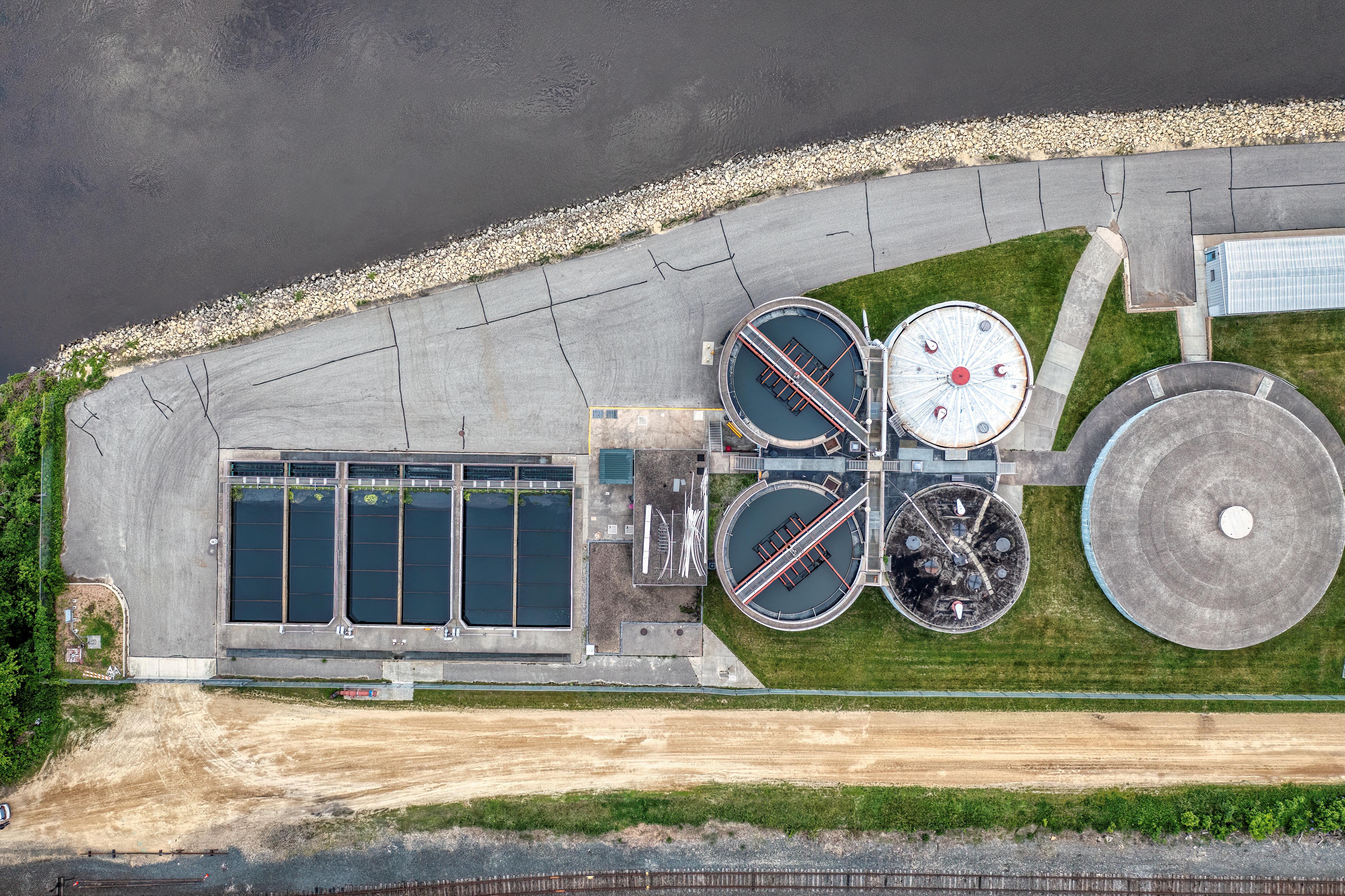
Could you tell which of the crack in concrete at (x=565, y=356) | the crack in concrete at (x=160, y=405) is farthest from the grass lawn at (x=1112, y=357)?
the crack in concrete at (x=160, y=405)

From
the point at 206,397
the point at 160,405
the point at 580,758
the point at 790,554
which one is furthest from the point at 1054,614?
the point at 160,405

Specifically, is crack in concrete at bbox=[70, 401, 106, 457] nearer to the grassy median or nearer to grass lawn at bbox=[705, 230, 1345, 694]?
grass lawn at bbox=[705, 230, 1345, 694]

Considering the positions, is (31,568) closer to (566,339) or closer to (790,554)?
(566,339)

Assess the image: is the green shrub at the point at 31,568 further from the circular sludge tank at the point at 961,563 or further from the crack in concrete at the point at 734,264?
the circular sludge tank at the point at 961,563

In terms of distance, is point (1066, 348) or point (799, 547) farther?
point (1066, 348)

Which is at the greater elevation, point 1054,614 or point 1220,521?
point 1220,521

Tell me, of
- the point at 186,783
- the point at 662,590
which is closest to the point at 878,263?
the point at 662,590

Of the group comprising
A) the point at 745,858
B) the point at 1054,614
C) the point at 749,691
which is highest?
the point at 1054,614

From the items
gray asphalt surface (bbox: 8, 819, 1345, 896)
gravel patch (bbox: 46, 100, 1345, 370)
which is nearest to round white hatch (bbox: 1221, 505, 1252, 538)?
gray asphalt surface (bbox: 8, 819, 1345, 896)
